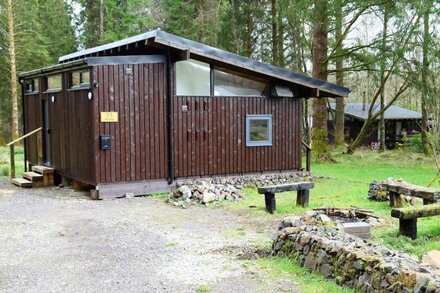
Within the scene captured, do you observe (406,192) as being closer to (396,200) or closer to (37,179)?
(396,200)

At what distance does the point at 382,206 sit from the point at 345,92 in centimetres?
450

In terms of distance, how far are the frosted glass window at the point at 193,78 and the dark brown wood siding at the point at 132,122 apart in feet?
1.39

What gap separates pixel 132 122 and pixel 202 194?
225 cm

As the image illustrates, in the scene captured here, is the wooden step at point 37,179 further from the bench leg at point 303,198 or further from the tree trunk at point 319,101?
the tree trunk at point 319,101

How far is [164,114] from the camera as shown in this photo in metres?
10.9

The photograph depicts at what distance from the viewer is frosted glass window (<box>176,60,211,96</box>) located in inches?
436

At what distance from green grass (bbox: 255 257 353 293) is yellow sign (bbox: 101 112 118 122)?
5619 mm

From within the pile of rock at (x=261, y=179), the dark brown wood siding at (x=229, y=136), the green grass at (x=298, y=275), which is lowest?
the green grass at (x=298, y=275)

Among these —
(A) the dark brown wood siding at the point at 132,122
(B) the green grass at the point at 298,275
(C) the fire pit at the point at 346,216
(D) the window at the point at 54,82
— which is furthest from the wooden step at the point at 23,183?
(B) the green grass at the point at 298,275

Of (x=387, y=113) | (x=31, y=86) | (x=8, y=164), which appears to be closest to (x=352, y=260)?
(x=31, y=86)

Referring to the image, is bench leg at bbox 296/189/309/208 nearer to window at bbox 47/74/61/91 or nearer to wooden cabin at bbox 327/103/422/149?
window at bbox 47/74/61/91

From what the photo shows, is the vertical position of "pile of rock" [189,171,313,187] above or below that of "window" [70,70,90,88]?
below

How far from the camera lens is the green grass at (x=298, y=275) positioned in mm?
4633

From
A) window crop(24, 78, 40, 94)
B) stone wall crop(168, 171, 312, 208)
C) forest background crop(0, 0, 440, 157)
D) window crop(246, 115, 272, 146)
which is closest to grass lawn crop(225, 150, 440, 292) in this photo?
stone wall crop(168, 171, 312, 208)
